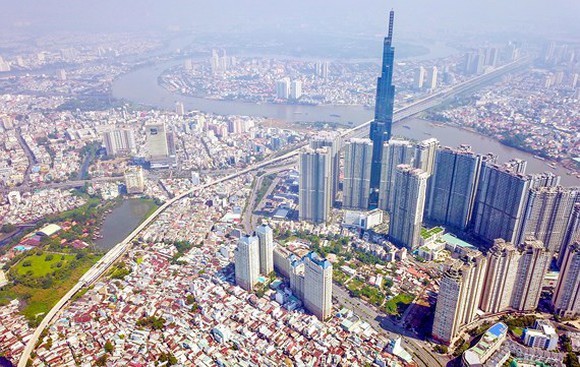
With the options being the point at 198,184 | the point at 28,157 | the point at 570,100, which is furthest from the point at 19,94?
the point at 570,100

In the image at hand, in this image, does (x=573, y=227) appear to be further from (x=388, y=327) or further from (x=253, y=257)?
(x=253, y=257)

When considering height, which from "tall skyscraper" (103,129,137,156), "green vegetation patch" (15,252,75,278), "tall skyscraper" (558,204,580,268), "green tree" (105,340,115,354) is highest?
"tall skyscraper" (558,204,580,268)

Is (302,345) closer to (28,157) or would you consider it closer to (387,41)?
(387,41)

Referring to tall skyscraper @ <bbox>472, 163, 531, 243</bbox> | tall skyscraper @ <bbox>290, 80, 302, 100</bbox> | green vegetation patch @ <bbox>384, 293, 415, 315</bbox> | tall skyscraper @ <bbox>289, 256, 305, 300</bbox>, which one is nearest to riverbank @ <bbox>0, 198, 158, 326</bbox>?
tall skyscraper @ <bbox>289, 256, 305, 300</bbox>

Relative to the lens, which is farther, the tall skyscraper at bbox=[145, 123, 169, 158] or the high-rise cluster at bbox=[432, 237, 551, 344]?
the tall skyscraper at bbox=[145, 123, 169, 158]

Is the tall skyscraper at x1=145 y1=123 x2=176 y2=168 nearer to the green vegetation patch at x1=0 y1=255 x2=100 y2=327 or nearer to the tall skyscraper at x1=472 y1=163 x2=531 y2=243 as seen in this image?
the green vegetation patch at x1=0 y1=255 x2=100 y2=327
